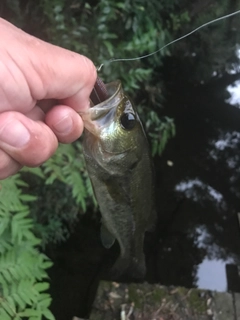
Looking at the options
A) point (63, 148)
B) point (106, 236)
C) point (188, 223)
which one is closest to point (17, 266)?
point (106, 236)

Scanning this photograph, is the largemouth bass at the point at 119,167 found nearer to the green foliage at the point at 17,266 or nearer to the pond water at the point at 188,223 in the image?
the green foliage at the point at 17,266

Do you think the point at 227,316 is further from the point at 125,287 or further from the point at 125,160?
the point at 125,160

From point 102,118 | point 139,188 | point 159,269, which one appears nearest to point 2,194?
point 139,188

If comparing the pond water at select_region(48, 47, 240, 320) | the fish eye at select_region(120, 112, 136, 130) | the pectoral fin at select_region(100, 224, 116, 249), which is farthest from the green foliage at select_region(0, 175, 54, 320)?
the fish eye at select_region(120, 112, 136, 130)

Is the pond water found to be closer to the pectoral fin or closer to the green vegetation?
the green vegetation

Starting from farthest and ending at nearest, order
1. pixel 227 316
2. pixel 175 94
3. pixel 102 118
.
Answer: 1. pixel 175 94
2. pixel 227 316
3. pixel 102 118
